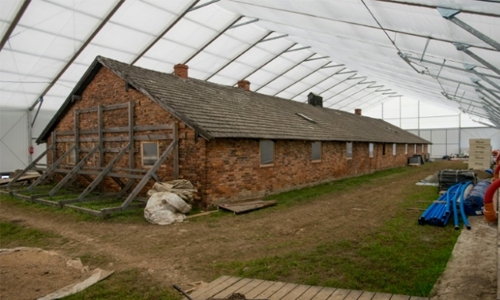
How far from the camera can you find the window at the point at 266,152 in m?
12.9

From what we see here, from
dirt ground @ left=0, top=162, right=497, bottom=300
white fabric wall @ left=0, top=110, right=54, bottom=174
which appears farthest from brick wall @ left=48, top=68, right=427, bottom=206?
white fabric wall @ left=0, top=110, right=54, bottom=174

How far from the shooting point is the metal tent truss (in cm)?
1048

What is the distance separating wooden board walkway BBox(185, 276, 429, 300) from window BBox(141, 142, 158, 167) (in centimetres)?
809

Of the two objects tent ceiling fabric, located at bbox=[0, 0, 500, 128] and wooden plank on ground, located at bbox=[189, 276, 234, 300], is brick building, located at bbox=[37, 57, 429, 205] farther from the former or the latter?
wooden plank on ground, located at bbox=[189, 276, 234, 300]

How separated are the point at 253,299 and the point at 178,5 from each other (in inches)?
681

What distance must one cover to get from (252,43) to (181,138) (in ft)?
49.1

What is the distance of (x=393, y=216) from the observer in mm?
9305

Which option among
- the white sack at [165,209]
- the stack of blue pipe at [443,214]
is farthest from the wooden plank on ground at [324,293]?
the white sack at [165,209]

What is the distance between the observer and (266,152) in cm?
1306

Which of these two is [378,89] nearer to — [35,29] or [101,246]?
[35,29]

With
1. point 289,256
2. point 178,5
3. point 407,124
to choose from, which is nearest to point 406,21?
point 289,256

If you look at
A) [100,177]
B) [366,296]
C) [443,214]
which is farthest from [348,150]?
[366,296]

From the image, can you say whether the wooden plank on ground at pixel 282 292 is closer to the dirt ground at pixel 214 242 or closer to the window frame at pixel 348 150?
the dirt ground at pixel 214 242

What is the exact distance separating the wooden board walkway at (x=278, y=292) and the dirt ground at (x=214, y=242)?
813 mm
